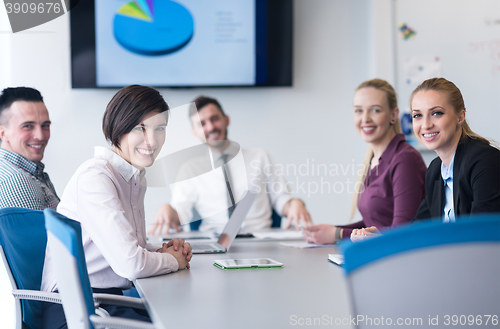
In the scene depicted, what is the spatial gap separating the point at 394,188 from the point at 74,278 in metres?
1.38

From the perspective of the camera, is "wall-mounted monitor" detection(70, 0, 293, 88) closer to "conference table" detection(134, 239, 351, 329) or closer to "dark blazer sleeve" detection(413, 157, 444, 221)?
"dark blazer sleeve" detection(413, 157, 444, 221)

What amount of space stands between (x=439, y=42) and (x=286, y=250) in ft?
7.39

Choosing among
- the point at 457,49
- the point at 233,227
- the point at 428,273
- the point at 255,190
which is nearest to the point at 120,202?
the point at 233,227

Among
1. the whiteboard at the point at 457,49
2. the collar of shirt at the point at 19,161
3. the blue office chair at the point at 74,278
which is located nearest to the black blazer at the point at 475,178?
the blue office chair at the point at 74,278

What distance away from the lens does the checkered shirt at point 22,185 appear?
1.70 m

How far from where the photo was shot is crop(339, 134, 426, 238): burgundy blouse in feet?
6.04

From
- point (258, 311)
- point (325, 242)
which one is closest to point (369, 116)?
point (325, 242)

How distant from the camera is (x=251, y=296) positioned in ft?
3.47

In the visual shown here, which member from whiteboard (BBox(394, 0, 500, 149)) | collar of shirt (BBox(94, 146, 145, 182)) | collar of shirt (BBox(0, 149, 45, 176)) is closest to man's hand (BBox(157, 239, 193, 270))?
collar of shirt (BBox(94, 146, 145, 182))

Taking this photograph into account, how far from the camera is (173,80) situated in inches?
128

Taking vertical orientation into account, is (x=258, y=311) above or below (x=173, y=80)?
below

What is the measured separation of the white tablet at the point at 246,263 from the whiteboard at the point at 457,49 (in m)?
2.19

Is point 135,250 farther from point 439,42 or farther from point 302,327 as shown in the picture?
point 439,42

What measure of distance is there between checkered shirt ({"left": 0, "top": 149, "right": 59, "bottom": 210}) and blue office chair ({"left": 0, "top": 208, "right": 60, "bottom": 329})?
0.26 m
